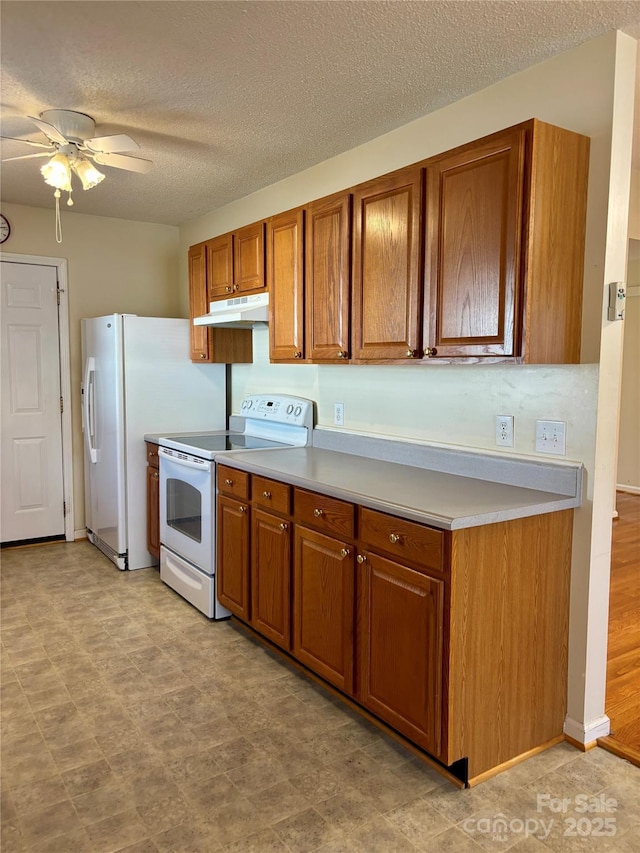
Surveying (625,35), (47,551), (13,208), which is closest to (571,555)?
(625,35)

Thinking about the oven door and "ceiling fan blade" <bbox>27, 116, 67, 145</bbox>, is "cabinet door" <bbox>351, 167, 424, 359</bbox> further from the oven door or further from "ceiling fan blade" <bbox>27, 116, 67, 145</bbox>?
"ceiling fan blade" <bbox>27, 116, 67, 145</bbox>

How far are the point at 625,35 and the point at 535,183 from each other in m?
0.61

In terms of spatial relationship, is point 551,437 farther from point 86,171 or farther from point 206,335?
point 206,335

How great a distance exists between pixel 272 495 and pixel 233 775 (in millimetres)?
1106

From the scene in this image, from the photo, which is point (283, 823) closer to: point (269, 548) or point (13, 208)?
point (269, 548)

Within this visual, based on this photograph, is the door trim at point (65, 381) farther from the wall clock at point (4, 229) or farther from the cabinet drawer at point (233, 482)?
the cabinet drawer at point (233, 482)

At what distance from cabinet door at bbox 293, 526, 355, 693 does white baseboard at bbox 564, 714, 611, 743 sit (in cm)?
81

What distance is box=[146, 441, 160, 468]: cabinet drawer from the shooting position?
157 inches

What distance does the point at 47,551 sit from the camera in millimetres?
4484

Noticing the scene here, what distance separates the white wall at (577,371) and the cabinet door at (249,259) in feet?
2.78

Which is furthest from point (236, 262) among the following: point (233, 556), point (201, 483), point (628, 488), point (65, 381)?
point (628, 488)

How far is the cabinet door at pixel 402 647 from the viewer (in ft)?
6.38

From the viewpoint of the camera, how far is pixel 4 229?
4.27 metres

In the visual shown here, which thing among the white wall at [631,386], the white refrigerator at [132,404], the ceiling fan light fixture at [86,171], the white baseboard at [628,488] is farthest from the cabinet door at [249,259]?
the white baseboard at [628,488]
